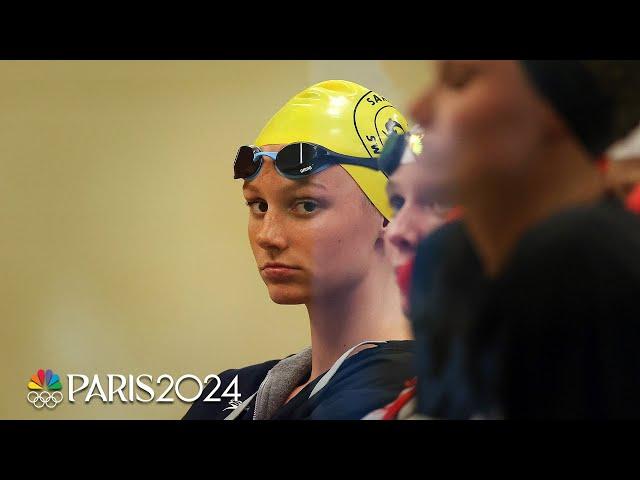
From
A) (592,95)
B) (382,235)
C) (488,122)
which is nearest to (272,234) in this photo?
(382,235)

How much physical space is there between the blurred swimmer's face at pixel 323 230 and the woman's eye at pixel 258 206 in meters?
0.07

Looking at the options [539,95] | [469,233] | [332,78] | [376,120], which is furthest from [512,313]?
[332,78]

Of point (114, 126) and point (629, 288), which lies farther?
point (114, 126)

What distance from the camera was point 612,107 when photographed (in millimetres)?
3111

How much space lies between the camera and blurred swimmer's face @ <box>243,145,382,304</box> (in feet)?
11.8

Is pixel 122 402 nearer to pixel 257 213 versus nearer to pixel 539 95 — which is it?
pixel 257 213

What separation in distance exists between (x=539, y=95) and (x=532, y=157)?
0.21 m

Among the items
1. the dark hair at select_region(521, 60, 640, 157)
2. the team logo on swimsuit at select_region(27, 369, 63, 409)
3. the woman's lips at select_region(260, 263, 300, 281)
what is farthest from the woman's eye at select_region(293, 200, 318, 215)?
the team logo on swimsuit at select_region(27, 369, 63, 409)

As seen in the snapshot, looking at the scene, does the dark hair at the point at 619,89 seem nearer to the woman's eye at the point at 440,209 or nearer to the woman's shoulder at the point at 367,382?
the woman's eye at the point at 440,209

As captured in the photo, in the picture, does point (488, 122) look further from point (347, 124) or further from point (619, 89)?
point (347, 124)

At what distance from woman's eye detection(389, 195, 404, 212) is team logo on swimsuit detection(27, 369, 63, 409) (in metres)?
1.55

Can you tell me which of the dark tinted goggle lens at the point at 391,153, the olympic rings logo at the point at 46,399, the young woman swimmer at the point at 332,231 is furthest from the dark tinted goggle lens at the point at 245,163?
the olympic rings logo at the point at 46,399

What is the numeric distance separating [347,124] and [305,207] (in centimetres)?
36
